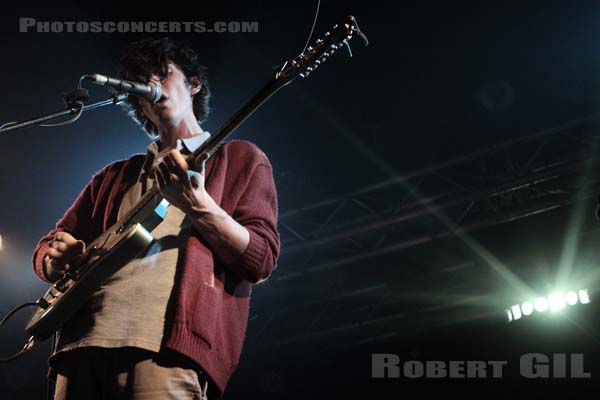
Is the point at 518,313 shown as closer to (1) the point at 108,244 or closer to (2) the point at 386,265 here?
(2) the point at 386,265

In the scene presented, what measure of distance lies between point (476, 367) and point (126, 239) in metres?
6.70

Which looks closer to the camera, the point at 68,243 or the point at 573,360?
the point at 68,243

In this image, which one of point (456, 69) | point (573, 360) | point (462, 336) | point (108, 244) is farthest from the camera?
point (462, 336)

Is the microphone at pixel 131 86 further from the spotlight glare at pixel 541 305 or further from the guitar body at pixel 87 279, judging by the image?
the spotlight glare at pixel 541 305

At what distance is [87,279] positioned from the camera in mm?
1568

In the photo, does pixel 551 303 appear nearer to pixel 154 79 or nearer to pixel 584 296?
pixel 584 296

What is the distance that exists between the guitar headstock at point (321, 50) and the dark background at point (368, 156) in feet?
9.50

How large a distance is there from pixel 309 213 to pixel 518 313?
2755mm

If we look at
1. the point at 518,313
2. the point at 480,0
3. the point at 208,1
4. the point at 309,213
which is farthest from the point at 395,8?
the point at 518,313

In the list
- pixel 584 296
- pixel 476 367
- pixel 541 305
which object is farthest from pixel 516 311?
pixel 476 367

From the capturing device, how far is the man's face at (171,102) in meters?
2.05

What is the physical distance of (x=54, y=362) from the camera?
1572mm

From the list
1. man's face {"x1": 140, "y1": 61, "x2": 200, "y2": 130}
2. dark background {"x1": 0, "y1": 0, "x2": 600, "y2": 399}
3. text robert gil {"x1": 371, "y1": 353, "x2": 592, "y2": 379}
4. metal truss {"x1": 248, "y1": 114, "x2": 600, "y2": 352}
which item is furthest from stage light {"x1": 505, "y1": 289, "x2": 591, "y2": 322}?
man's face {"x1": 140, "y1": 61, "x2": 200, "y2": 130}

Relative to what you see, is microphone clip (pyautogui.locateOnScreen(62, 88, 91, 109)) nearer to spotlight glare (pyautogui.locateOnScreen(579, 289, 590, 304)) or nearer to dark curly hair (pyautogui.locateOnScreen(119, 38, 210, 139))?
dark curly hair (pyautogui.locateOnScreen(119, 38, 210, 139))
